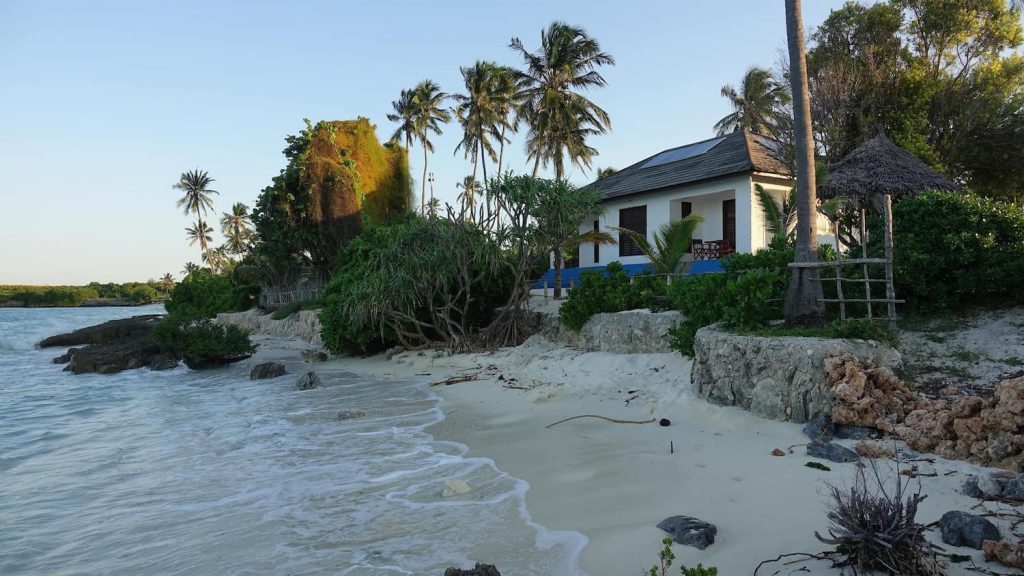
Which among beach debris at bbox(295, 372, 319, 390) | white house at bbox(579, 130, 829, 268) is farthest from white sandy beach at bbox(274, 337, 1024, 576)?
white house at bbox(579, 130, 829, 268)

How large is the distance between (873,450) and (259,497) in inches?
252

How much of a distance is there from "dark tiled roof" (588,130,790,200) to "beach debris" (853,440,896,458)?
14.5m

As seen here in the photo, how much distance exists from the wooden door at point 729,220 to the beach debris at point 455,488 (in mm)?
17799

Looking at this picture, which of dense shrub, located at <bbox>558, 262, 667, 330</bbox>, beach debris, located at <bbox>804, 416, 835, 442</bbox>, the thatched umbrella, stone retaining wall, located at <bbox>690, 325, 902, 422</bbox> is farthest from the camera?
dense shrub, located at <bbox>558, 262, 667, 330</bbox>

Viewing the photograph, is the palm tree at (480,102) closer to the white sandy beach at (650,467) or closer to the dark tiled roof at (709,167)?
the dark tiled roof at (709,167)

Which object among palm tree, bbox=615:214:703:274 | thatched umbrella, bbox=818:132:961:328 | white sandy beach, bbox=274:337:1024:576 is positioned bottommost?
white sandy beach, bbox=274:337:1024:576

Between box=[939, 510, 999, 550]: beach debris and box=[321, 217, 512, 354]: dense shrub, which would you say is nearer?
box=[939, 510, 999, 550]: beach debris

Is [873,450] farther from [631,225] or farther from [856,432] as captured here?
[631,225]

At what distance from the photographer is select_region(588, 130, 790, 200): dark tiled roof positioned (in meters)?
19.4

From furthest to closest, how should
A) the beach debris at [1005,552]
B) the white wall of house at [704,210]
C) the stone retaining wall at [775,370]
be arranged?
the white wall of house at [704,210]
the stone retaining wall at [775,370]
the beach debris at [1005,552]

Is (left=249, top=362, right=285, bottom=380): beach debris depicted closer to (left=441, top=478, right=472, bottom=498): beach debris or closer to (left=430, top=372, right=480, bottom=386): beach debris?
(left=430, top=372, right=480, bottom=386): beach debris

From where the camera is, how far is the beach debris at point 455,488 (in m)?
5.82

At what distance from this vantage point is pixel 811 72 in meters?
19.7

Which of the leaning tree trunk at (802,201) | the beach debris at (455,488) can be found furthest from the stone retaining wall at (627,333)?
the beach debris at (455,488)
